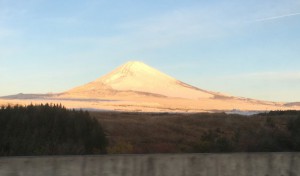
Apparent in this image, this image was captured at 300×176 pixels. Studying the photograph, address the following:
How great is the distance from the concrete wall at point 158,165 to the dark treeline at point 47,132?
220 inches

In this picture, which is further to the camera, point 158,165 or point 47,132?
point 47,132

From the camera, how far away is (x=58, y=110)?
2011 centimetres

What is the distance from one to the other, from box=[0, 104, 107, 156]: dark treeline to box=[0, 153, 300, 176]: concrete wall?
5.58m

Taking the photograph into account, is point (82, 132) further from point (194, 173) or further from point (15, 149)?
point (194, 173)

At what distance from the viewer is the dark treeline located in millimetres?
14789

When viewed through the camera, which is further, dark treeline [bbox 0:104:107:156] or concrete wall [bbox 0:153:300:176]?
dark treeline [bbox 0:104:107:156]

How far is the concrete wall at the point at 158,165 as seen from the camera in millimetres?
7625

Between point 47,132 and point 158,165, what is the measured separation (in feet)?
32.5

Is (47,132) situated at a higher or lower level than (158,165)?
higher

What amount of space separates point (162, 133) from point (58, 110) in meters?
16.9

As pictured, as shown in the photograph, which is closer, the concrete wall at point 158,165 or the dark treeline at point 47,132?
the concrete wall at point 158,165

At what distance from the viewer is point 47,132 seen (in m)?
17.4

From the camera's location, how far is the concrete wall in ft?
25.0

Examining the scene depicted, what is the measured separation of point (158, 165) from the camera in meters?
8.26
